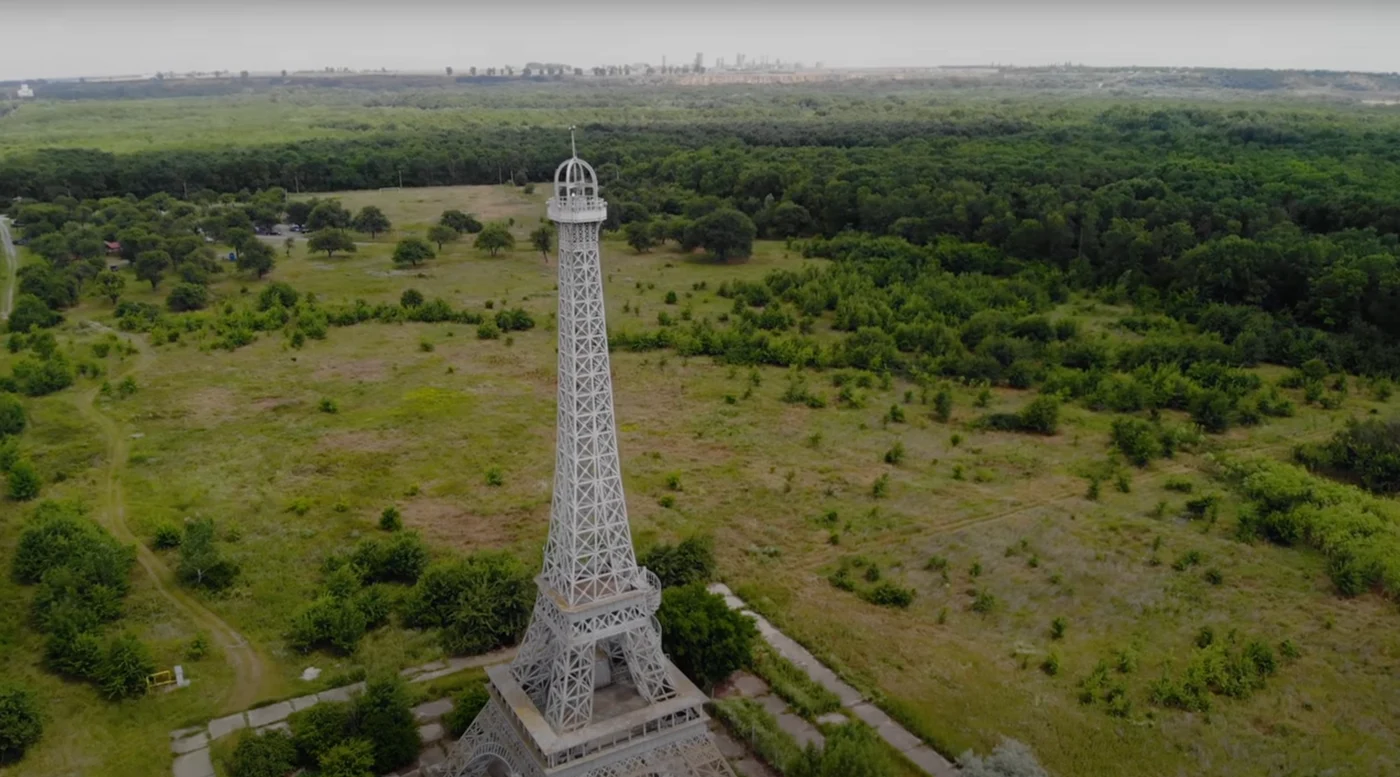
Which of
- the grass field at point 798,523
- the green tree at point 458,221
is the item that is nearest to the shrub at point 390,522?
the grass field at point 798,523

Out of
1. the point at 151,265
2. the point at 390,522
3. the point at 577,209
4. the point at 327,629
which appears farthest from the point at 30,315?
the point at 577,209

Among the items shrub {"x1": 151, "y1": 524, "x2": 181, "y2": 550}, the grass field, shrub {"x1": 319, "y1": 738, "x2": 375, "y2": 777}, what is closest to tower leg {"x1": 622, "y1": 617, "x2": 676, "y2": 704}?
shrub {"x1": 319, "y1": 738, "x2": 375, "y2": 777}

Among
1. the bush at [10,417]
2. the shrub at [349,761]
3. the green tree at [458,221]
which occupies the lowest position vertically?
the shrub at [349,761]

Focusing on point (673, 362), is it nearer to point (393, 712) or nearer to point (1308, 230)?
point (393, 712)

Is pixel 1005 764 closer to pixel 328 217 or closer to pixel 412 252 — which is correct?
pixel 412 252

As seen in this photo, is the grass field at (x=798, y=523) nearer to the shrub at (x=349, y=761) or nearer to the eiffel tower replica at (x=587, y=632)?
the shrub at (x=349, y=761)

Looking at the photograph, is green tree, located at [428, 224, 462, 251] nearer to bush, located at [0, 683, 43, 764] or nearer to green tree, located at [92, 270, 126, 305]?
green tree, located at [92, 270, 126, 305]
